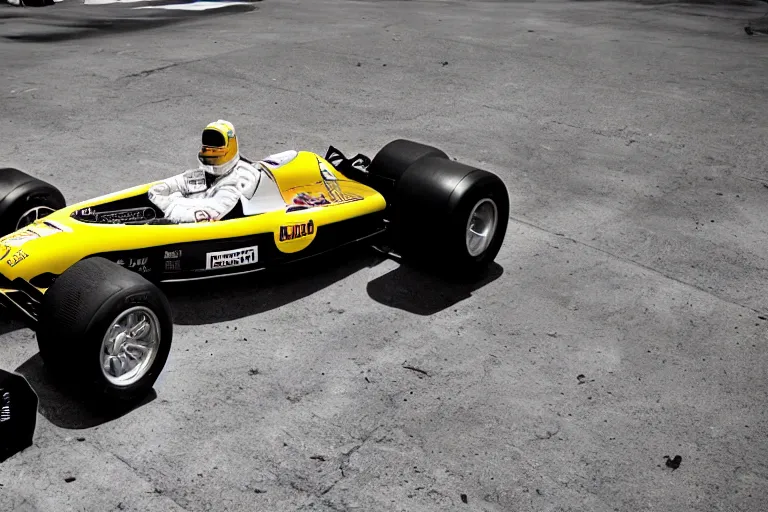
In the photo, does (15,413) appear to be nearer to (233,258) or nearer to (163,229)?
(163,229)

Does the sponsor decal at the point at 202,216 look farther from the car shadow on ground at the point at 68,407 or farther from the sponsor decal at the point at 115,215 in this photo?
the car shadow on ground at the point at 68,407

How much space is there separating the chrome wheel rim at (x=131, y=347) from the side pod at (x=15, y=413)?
560mm

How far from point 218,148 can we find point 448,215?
2013 mm

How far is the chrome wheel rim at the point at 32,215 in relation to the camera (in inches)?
293

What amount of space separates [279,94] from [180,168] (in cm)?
338

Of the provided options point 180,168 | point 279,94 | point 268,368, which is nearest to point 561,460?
point 268,368

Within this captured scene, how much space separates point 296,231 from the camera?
757cm

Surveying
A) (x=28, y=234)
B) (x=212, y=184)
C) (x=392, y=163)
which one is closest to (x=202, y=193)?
(x=212, y=184)

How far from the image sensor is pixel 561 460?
226 inches

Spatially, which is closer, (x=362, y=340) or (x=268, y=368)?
(x=268, y=368)

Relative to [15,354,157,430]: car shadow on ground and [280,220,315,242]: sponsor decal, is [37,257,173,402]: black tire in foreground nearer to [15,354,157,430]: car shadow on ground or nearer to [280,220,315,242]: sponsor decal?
[15,354,157,430]: car shadow on ground

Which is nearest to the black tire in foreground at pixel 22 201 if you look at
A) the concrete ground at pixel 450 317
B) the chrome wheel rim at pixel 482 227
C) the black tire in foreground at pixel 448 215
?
the concrete ground at pixel 450 317

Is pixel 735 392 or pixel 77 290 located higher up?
pixel 77 290

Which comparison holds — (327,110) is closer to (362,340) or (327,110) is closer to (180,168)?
(180,168)
